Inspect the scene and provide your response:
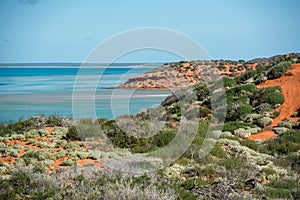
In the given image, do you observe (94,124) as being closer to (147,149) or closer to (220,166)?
(147,149)

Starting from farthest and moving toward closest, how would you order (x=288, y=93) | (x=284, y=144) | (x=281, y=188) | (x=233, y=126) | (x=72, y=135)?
(x=288, y=93), (x=233, y=126), (x=284, y=144), (x=72, y=135), (x=281, y=188)

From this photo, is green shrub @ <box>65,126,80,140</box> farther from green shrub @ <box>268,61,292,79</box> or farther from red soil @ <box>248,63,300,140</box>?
green shrub @ <box>268,61,292,79</box>

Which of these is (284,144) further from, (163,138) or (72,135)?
(72,135)

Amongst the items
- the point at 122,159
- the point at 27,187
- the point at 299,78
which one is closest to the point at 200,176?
the point at 122,159

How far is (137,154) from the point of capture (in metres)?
11.9

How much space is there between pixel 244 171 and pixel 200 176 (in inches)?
43.8

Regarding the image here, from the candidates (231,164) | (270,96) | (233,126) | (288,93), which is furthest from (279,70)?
(231,164)

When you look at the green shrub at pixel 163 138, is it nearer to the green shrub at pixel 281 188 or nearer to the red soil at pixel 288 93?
the green shrub at pixel 281 188

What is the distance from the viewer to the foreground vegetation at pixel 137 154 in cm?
755

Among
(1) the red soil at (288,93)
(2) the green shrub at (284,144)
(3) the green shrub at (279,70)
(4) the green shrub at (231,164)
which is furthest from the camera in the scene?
(3) the green shrub at (279,70)

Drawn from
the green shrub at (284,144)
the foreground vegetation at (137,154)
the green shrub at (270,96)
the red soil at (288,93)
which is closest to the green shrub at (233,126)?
the foreground vegetation at (137,154)

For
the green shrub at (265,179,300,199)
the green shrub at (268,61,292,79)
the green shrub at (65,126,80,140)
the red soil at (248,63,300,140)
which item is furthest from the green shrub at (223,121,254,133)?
the green shrub at (265,179,300,199)

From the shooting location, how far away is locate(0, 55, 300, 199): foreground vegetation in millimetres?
7547

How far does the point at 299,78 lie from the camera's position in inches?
904
